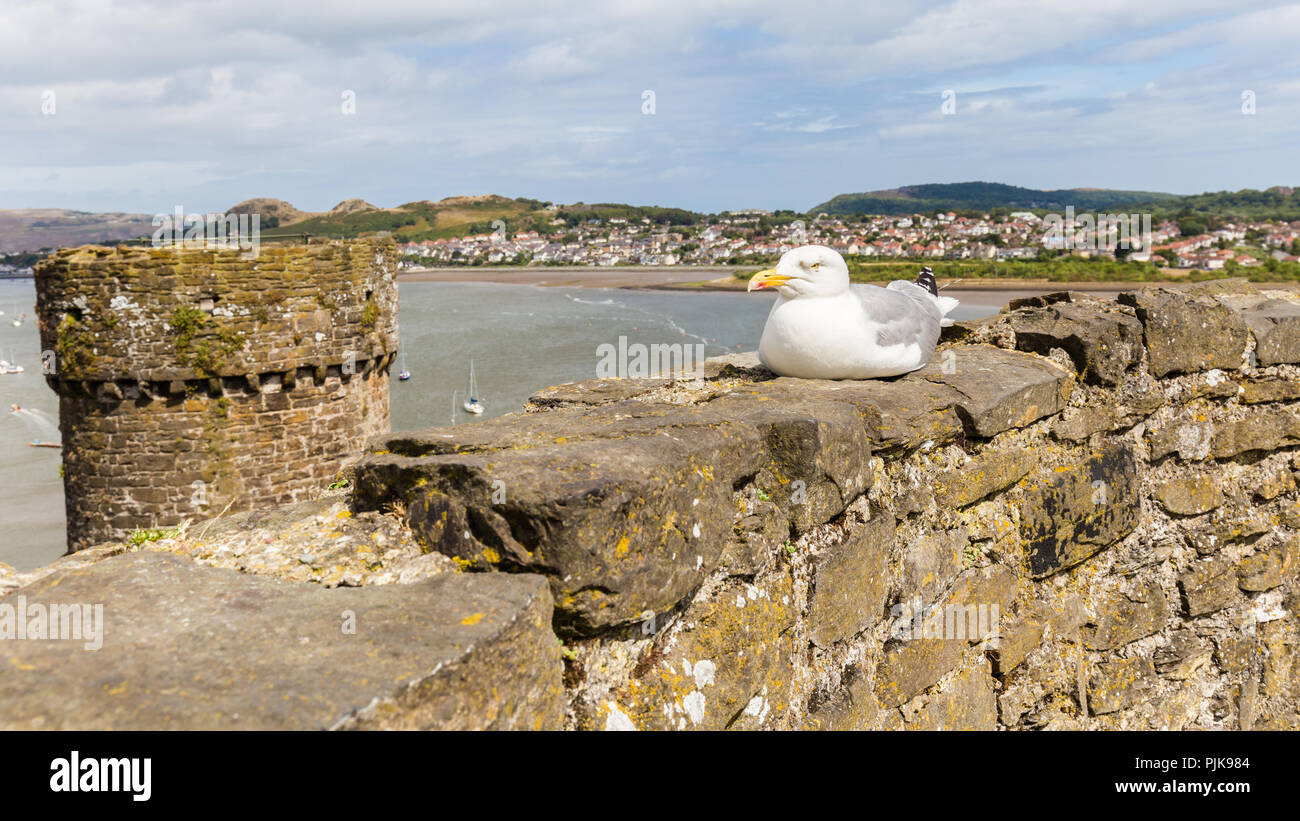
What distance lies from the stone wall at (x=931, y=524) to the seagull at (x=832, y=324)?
0.36 ft

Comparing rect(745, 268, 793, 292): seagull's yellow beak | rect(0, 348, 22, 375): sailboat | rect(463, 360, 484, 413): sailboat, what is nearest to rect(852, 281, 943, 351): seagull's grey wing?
rect(745, 268, 793, 292): seagull's yellow beak

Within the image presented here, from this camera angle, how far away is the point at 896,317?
12.2 ft

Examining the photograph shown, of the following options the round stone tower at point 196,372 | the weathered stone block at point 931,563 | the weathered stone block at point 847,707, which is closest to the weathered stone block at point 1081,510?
the weathered stone block at point 931,563

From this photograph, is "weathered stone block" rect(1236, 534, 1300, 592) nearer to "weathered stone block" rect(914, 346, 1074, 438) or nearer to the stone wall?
the stone wall

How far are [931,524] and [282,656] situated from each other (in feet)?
8.12

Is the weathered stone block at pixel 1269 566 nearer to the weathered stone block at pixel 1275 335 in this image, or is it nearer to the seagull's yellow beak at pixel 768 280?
the weathered stone block at pixel 1275 335

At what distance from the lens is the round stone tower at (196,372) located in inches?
442

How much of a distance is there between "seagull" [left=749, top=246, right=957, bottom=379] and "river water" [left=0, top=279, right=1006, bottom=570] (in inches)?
701

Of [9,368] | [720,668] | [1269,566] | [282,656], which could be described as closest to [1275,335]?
[1269,566]

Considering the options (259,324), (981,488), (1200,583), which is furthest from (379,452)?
(259,324)

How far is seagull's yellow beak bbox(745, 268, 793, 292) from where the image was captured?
3.62 meters

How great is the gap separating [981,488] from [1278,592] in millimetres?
2591

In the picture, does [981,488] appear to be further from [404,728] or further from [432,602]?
[404,728]

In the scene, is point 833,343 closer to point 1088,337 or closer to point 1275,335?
point 1088,337
